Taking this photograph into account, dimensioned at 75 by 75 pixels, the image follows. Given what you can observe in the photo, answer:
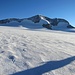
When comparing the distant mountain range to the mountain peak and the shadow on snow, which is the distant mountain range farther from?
the shadow on snow

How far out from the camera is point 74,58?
8586mm

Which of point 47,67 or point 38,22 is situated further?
point 38,22

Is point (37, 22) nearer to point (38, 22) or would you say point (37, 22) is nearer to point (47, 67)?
point (38, 22)

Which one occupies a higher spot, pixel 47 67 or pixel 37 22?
pixel 37 22

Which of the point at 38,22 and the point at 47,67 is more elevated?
the point at 38,22

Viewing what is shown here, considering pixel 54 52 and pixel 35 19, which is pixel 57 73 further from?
pixel 35 19

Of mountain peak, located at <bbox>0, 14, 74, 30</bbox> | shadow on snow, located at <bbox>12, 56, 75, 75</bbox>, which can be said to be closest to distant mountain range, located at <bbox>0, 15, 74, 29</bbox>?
mountain peak, located at <bbox>0, 14, 74, 30</bbox>

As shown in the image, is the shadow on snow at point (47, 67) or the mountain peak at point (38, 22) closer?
the shadow on snow at point (47, 67)

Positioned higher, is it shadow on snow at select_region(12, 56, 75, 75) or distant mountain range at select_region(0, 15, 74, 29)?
distant mountain range at select_region(0, 15, 74, 29)

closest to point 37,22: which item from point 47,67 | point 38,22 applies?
point 38,22

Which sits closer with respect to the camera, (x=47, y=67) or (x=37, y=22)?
(x=47, y=67)

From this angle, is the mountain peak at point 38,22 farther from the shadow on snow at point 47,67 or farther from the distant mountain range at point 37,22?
the shadow on snow at point 47,67

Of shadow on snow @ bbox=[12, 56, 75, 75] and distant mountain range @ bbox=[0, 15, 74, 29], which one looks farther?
distant mountain range @ bbox=[0, 15, 74, 29]

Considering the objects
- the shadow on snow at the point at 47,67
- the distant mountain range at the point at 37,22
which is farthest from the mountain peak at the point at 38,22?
the shadow on snow at the point at 47,67
